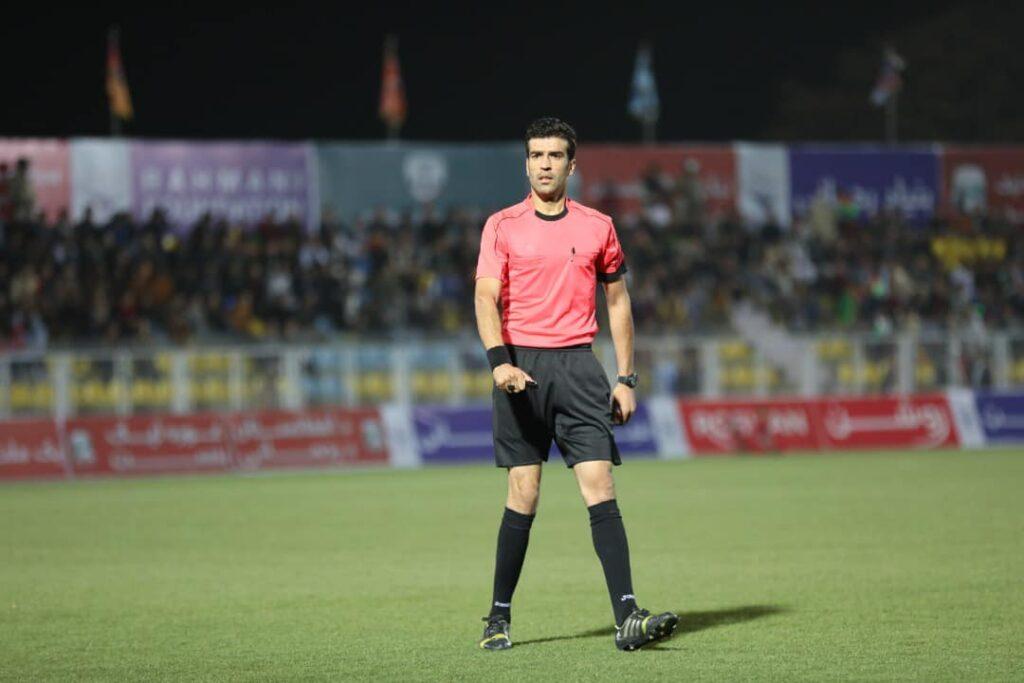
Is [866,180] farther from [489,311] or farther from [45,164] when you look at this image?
[489,311]

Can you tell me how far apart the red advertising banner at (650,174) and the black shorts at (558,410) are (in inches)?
1116

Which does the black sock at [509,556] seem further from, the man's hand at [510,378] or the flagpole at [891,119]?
the flagpole at [891,119]

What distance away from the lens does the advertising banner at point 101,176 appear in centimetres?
3156

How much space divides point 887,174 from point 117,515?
86.0ft

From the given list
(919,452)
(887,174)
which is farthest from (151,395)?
(887,174)

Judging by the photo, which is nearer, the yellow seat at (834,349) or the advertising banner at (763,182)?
the yellow seat at (834,349)

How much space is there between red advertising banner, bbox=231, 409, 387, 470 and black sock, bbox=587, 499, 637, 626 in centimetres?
1795

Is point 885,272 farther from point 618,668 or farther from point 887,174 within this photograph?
point 618,668

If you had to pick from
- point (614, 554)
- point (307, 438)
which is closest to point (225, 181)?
point (307, 438)

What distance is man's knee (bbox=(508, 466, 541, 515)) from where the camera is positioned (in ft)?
25.1

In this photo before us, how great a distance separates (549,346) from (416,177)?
27655mm

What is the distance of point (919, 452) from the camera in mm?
26531

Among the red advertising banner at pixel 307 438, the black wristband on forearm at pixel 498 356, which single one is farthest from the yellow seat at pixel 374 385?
the black wristband on forearm at pixel 498 356

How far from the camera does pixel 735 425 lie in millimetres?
27125
